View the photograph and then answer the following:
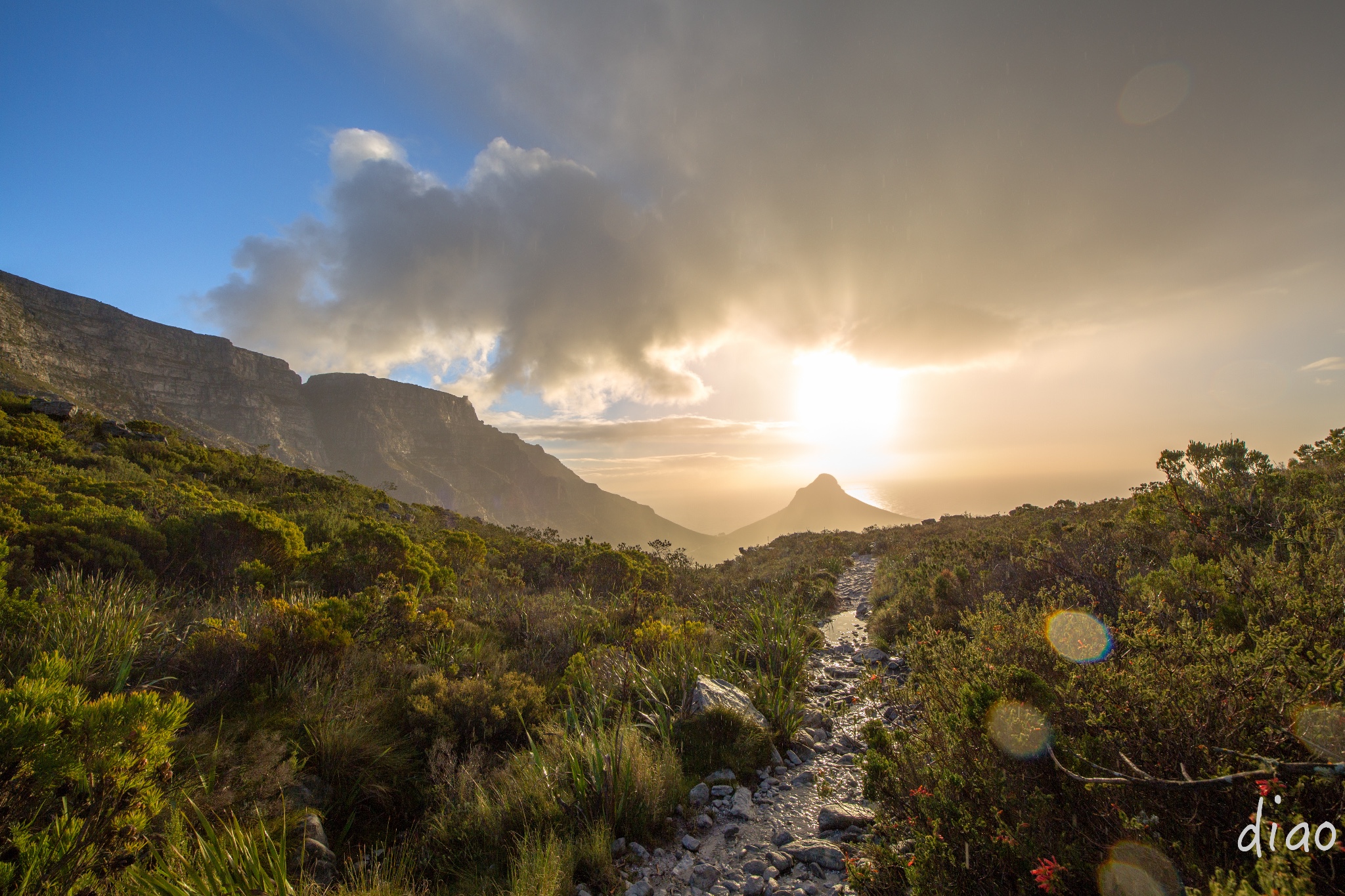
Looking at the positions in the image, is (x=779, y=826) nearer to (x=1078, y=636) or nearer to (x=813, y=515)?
(x=1078, y=636)

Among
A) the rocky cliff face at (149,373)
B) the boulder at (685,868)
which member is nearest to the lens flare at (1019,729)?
the boulder at (685,868)

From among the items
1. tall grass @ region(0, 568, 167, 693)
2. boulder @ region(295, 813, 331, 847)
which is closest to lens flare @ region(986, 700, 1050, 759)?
boulder @ region(295, 813, 331, 847)

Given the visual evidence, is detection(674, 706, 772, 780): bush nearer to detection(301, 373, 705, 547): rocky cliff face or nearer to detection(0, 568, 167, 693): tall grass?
detection(0, 568, 167, 693): tall grass

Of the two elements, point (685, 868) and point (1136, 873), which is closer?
point (1136, 873)

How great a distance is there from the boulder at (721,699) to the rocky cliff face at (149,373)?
51.7m

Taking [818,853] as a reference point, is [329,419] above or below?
above

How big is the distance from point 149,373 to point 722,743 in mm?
148936

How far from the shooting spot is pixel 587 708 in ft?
15.6

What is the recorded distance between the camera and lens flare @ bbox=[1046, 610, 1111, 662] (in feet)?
12.1

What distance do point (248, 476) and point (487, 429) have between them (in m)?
183

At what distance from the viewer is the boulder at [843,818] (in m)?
3.67

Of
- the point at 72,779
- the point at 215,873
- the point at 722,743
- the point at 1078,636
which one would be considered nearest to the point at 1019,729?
the point at 1078,636

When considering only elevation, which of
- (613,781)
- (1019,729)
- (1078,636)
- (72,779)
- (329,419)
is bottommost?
(613,781)

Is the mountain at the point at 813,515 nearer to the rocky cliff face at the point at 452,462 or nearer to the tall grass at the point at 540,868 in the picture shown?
the rocky cliff face at the point at 452,462
